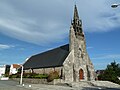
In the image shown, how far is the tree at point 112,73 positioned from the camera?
34388 mm

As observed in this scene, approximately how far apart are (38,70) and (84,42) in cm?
1332

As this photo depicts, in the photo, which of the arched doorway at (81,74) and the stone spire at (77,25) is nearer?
the arched doorway at (81,74)

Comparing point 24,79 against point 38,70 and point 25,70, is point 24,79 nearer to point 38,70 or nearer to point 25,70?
point 38,70

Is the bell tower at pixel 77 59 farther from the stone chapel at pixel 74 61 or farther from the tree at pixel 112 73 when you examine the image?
the tree at pixel 112 73

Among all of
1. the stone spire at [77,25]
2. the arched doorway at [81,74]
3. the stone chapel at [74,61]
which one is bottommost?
the arched doorway at [81,74]

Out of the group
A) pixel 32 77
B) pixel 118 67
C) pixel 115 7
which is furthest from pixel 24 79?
pixel 115 7

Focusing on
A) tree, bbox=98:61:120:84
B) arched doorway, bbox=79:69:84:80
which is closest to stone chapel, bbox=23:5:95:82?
arched doorway, bbox=79:69:84:80

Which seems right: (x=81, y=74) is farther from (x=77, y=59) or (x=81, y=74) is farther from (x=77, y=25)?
(x=77, y=25)

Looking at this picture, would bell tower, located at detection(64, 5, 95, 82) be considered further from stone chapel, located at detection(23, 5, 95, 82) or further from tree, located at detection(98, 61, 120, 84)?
tree, located at detection(98, 61, 120, 84)

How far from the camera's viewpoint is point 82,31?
1452 inches

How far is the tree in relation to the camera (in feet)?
113

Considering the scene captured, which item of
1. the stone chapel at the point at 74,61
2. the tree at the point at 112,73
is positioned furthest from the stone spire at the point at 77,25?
the tree at the point at 112,73

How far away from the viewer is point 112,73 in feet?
114

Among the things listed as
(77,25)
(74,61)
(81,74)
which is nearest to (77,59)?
(74,61)
